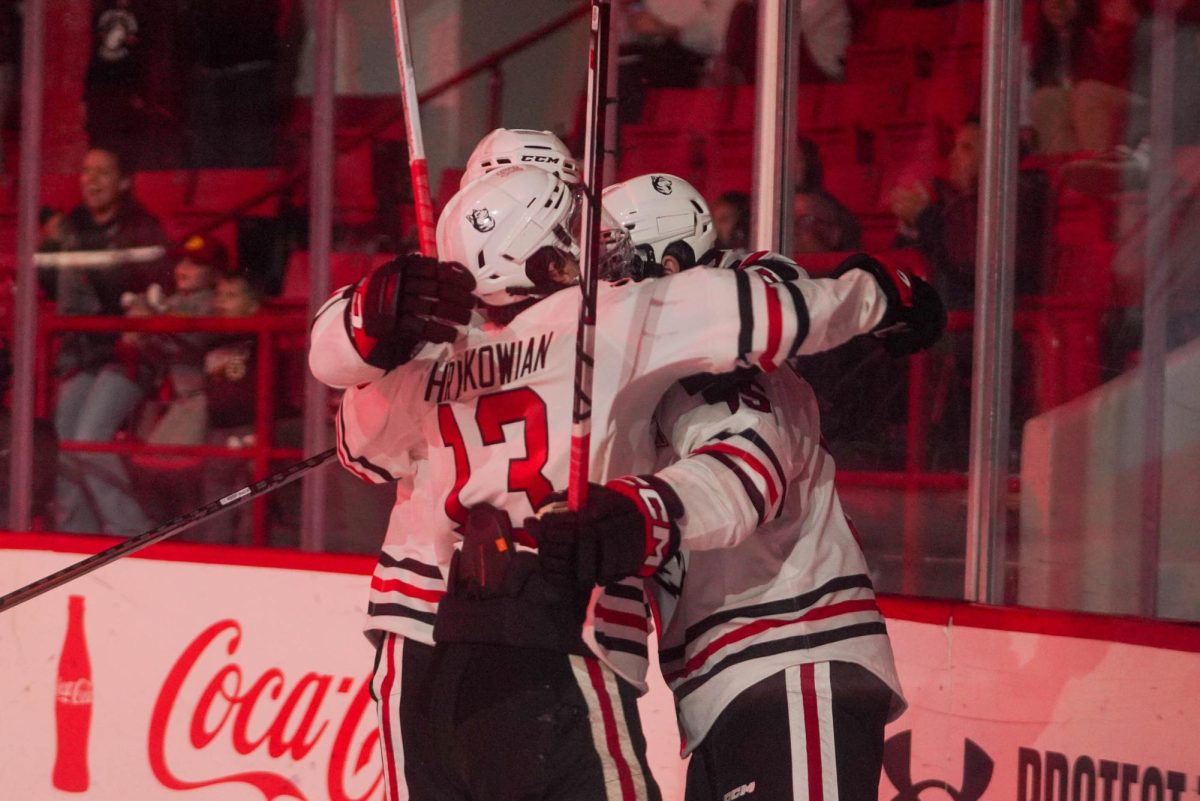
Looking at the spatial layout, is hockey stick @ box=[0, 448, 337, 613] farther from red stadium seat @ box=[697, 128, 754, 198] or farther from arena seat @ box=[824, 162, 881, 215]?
arena seat @ box=[824, 162, 881, 215]

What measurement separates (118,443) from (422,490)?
2.15 meters

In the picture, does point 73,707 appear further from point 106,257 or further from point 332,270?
point 106,257

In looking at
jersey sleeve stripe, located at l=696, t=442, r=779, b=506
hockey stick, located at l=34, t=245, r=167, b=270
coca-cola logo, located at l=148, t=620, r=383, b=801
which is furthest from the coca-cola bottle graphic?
jersey sleeve stripe, located at l=696, t=442, r=779, b=506

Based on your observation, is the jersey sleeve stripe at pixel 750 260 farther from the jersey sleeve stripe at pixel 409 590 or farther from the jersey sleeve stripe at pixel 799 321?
the jersey sleeve stripe at pixel 409 590

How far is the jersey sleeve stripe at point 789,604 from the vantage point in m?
1.91

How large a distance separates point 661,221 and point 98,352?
2.47m

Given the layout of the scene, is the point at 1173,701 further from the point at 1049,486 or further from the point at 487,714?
the point at 487,714

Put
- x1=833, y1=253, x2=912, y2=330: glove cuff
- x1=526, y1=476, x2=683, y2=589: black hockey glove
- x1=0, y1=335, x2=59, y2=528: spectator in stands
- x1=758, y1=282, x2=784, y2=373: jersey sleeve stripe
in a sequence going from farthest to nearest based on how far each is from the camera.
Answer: x1=0, y1=335, x2=59, y2=528: spectator in stands < x1=833, y1=253, x2=912, y2=330: glove cuff < x1=758, y1=282, x2=784, y2=373: jersey sleeve stripe < x1=526, y1=476, x2=683, y2=589: black hockey glove

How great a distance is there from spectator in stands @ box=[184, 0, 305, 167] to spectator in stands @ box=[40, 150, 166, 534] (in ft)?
0.89

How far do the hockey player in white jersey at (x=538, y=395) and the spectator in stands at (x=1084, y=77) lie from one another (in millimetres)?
1440

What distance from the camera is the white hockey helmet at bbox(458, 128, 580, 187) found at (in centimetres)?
215

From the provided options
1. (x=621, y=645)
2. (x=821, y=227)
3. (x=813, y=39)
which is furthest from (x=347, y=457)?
(x=813, y=39)

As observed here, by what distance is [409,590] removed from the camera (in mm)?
2062

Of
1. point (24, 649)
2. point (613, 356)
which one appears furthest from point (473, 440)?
point (24, 649)
